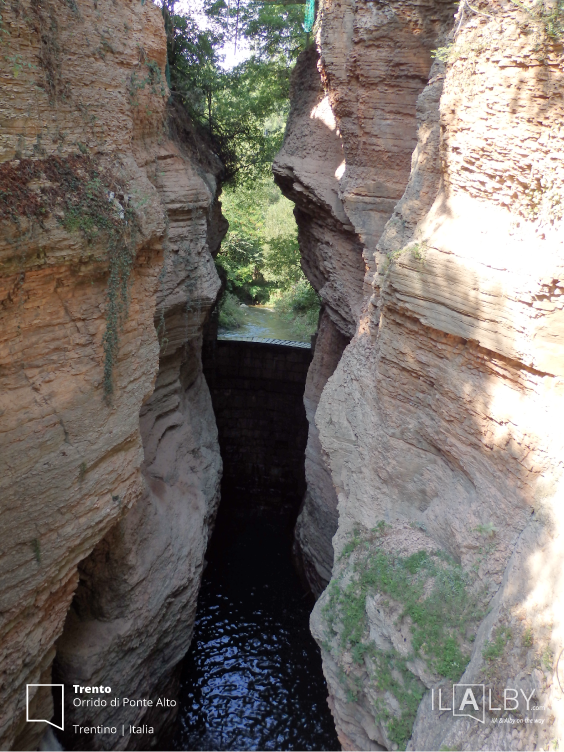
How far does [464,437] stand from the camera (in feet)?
17.3

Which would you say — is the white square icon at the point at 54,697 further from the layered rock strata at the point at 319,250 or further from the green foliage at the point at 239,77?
the green foliage at the point at 239,77

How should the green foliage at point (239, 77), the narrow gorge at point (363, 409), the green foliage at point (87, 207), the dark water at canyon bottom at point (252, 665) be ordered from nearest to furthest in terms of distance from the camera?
the narrow gorge at point (363, 409), the green foliage at point (87, 207), the dark water at canyon bottom at point (252, 665), the green foliage at point (239, 77)

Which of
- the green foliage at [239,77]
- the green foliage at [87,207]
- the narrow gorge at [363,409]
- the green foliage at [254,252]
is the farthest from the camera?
the green foliage at [254,252]

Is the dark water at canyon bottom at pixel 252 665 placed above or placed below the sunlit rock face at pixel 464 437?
below

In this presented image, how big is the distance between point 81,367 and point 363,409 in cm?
318

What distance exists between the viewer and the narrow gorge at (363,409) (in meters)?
4.41

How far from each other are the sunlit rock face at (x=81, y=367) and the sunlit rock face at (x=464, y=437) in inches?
105

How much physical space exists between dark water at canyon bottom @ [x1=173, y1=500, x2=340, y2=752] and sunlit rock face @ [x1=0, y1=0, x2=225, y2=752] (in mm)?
1131

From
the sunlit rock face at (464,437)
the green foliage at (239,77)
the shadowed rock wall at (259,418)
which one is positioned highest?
the green foliage at (239,77)

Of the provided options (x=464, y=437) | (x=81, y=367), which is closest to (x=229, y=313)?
(x=81, y=367)

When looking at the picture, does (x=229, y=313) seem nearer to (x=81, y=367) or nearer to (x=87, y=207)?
(x=81, y=367)

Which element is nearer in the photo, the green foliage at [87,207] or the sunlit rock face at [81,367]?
the green foliage at [87,207]

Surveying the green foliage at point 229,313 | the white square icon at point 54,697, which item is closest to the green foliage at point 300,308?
the green foliage at point 229,313

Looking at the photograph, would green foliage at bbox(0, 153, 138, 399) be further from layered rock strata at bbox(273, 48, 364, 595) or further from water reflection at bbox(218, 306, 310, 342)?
water reflection at bbox(218, 306, 310, 342)
